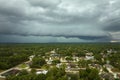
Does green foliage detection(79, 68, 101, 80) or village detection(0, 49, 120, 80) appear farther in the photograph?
village detection(0, 49, 120, 80)

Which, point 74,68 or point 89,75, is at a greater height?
point 89,75

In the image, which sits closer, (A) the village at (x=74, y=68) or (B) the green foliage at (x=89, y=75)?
(B) the green foliage at (x=89, y=75)

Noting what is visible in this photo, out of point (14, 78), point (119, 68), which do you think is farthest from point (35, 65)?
point (119, 68)

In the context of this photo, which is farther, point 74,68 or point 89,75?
point 74,68

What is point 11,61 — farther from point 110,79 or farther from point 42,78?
point 110,79

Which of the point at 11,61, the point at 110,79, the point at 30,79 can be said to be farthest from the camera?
the point at 11,61

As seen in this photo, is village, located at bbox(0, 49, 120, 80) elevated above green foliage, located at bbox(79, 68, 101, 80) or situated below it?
below

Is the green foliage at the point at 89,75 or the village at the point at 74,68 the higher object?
the green foliage at the point at 89,75

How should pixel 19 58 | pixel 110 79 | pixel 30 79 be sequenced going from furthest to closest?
pixel 19 58 → pixel 110 79 → pixel 30 79

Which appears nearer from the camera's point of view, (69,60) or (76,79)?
(76,79)
